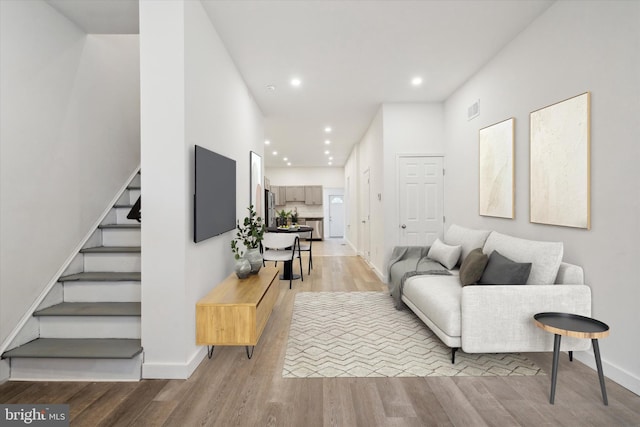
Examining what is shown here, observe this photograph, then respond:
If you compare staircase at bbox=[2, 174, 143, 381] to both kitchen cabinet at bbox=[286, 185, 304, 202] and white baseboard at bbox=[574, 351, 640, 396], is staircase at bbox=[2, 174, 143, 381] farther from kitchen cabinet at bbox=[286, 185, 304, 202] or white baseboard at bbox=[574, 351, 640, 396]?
kitchen cabinet at bbox=[286, 185, 304, 202]

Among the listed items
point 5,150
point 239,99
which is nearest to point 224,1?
point 239,99

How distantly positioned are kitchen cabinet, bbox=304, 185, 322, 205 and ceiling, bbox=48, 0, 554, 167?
7.22m

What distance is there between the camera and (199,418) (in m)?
1.95

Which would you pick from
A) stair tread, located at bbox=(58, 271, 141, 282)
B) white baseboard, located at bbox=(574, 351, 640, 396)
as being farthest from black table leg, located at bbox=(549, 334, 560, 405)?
stair tread, located at bbox=(58, 271, 141, 282)

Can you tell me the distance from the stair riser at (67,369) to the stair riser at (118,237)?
121cm

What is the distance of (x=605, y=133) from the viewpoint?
7.93 feet

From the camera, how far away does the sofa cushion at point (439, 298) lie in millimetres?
2584

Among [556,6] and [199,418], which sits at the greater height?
[556,6]

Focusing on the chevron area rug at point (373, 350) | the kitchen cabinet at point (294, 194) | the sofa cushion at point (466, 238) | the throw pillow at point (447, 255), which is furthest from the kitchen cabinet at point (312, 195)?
the chevron area rug at point (373, 350)

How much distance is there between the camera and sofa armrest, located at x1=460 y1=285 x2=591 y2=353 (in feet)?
8.05

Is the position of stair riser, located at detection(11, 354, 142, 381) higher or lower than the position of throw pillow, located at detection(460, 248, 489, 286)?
lower

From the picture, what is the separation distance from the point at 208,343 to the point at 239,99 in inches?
116

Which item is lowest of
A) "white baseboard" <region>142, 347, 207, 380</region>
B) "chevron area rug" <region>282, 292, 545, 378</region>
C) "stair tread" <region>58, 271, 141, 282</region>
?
"chevron area rug" <region>282, 292, 545, 378</region>

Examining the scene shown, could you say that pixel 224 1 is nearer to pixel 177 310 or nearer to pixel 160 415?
pixel 177 310
